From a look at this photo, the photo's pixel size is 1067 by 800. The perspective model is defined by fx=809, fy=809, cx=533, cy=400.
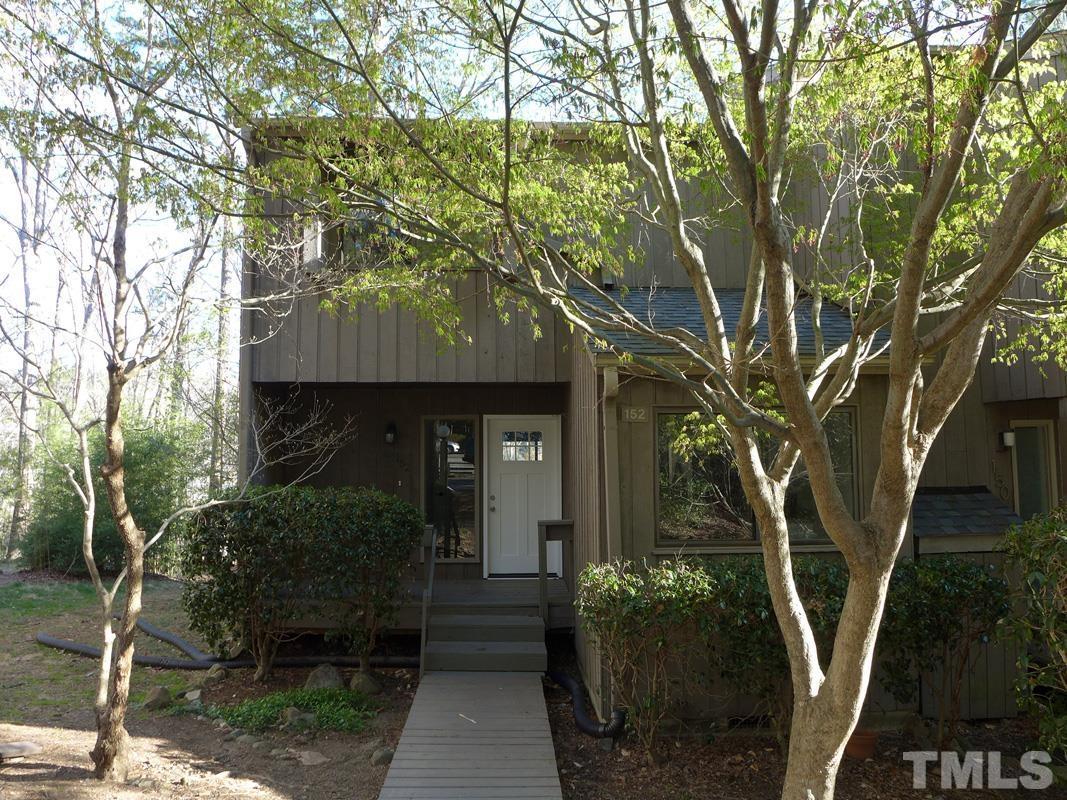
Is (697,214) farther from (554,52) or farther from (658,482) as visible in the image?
(554,52)

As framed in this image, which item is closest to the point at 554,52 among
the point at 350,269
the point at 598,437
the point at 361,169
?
the point at 361,169

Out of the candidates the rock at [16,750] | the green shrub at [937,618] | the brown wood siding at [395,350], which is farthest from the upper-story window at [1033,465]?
the rock at [16,750]

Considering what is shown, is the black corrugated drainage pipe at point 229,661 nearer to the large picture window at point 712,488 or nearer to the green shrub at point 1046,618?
the large picture window at point 712,488

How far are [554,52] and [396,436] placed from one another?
21.3 feet

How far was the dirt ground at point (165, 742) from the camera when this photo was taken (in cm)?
519

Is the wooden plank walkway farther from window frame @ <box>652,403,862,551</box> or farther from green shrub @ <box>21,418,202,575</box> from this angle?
green shrub @ <box>21,418,202,575</box>

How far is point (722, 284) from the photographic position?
9352 millimetres

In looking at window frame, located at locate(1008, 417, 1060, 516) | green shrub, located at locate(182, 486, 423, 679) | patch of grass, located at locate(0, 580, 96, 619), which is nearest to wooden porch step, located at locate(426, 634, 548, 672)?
green shrub, located at locate(182, 486, 423, 679)

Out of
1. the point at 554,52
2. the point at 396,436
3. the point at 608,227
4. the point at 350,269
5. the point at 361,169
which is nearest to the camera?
the point at 554,52

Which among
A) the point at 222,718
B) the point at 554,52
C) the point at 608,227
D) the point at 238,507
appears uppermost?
the point at 554,52

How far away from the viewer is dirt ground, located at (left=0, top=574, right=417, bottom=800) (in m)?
5.19

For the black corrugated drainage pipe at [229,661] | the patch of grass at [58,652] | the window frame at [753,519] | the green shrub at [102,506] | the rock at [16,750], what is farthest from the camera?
the green shrub at [102,506]

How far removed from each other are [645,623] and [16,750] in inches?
173

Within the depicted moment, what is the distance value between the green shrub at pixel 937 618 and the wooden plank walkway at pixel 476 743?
101 inches
